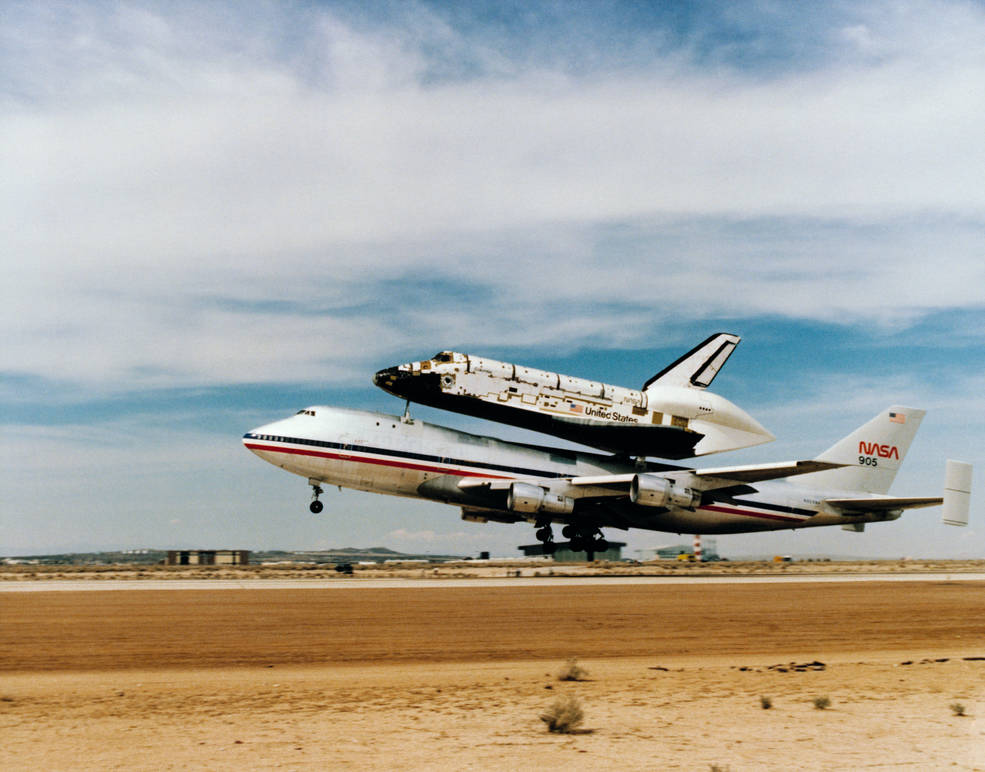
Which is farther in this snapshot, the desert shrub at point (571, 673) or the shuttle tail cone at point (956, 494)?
the shuttle tail cone at point (956, 494)

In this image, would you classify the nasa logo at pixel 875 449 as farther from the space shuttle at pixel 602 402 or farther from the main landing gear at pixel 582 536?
the main landing gear at pixel 582 536

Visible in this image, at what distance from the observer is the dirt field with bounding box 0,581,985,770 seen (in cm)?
1334

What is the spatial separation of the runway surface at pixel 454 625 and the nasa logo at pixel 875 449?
21393 millimetres

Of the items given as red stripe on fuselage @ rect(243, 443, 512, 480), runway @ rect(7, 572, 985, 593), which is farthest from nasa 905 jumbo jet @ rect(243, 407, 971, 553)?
runway @ rect(7, 572, 985, 593)

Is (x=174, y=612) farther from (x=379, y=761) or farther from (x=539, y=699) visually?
(x=379, y=761)

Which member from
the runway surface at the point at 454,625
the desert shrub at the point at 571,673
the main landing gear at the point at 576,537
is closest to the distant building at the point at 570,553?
the main landing gear at the point at 576,537

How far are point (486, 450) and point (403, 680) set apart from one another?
37534 millimetres

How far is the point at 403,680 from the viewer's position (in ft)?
63.4

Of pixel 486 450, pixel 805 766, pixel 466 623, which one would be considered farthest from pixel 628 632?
pixel 486 450

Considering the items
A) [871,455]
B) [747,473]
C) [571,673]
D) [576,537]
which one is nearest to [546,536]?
[576,537]

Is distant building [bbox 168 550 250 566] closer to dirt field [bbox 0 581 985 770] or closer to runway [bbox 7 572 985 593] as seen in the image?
runway [bbox 7 572 985 593]

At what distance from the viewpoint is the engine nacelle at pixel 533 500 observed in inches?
2170

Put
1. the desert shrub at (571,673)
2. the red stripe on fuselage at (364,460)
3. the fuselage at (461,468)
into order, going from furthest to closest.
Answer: the fuselage at (461,468)
the red stripe on fuselage at (364,460)
the desert shrub at (571,673)

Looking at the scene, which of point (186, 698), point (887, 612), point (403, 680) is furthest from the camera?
point (887, 612)
